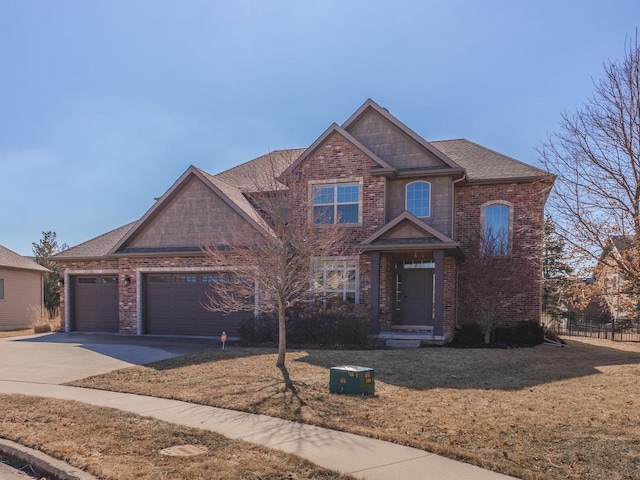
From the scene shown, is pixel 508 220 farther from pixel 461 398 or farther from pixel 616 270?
pixel 461 398

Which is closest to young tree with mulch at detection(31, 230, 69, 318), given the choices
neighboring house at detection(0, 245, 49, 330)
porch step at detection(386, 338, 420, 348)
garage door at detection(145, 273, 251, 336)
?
neighboring house at detection(0, 245, 49, 330)

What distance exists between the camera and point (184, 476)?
16.5 ft

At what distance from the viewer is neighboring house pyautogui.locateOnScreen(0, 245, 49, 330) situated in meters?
27.3

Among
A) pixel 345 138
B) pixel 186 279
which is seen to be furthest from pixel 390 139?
pixel 186 279

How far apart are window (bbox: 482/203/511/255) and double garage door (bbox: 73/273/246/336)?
9.23 metres

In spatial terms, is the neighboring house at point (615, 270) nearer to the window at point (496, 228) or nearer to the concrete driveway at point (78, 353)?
the window at point (496, 228)

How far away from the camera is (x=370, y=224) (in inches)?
703

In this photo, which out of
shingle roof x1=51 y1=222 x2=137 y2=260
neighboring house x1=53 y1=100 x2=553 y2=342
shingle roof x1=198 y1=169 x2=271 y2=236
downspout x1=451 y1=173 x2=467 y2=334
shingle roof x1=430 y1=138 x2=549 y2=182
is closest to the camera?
neighboring house x1=53 y1=100 x2=553 y2=342

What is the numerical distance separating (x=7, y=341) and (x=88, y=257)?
4.23m

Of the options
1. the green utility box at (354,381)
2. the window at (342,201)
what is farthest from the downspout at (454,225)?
the green utility box at (354,381)

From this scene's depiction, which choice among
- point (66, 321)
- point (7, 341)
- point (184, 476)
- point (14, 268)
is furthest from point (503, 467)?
point (14, 268)

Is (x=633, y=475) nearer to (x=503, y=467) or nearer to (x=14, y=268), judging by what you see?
(x=503, y=467)

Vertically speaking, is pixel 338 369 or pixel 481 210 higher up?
pixel 481 210

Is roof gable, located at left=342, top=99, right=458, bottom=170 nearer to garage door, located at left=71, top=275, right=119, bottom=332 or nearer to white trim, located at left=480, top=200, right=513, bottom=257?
white trim, located at left=480, top=200, right=513, bottom=257
